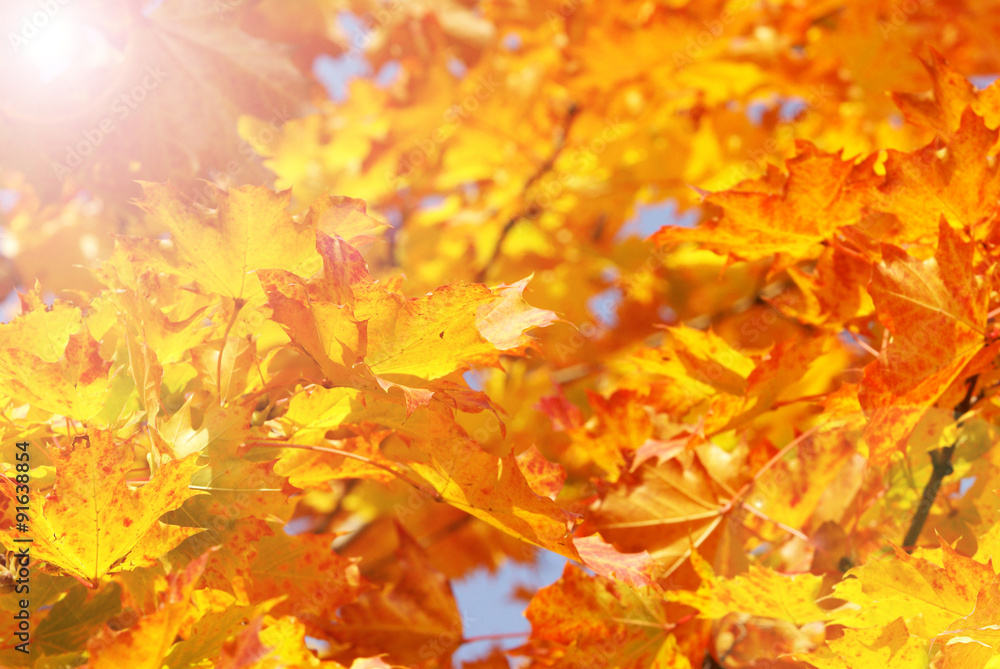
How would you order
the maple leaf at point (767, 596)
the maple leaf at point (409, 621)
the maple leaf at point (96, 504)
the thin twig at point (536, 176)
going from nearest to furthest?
1. the maple leaf at point (96, 504)
2. the maple leaf at point (767, 596)
3. the maple leaf at point (409, 621)
4. the thin twig at point (536, 176)

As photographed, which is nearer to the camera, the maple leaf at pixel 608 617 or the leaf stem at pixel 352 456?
the leaf stem at pixel 352 456

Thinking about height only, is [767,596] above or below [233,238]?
below

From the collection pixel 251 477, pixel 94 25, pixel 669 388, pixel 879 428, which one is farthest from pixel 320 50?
pixel 879 428

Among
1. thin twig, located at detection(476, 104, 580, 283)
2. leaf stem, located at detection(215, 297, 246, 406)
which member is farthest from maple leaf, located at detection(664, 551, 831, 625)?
thin twig, located at detection(476, 104, 580, 283)

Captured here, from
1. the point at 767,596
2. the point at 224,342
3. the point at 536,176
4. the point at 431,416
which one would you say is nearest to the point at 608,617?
the point at 767,596

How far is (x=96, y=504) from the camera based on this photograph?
404 mm

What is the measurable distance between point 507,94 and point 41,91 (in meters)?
0.92

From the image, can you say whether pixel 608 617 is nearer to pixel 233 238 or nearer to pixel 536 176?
pixel 233 238

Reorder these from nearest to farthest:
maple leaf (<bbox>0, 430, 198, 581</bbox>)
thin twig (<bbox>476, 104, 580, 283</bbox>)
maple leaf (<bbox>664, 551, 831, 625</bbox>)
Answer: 1. maple leaf (<bbox>0, 430, 198, 581</bbox>)
2. maple leaf (<bbox>664, 551, 831, 625</bbox>)
3. thin twig (<bbox>476, 104, 580, 283</bbox>)

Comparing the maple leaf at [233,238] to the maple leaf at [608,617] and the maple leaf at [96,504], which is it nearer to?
the maple leaf at [96,504]

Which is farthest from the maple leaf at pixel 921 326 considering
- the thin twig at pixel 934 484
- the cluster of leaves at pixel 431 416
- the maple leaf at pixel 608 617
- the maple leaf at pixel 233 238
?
the maple leaf at pixel 233 238

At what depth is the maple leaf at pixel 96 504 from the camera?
0.40m

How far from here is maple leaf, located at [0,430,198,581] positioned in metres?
0.40

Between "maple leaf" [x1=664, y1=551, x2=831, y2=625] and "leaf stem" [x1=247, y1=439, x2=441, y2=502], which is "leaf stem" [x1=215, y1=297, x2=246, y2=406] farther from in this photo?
"maple leaf" [x1=664, y1=551, x2=831, y2=625]
